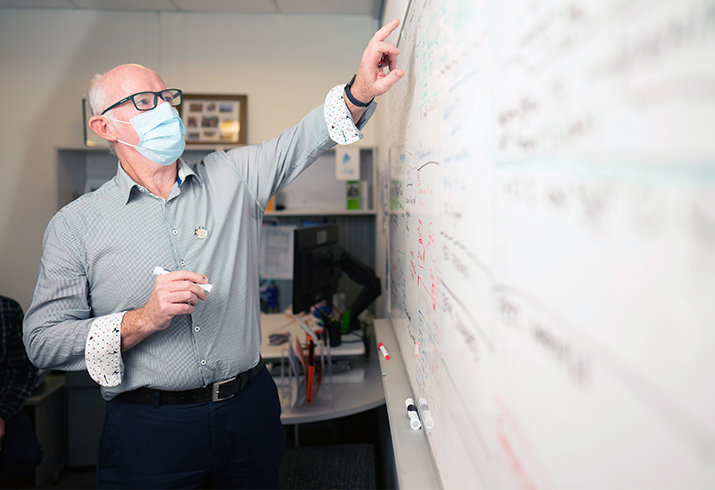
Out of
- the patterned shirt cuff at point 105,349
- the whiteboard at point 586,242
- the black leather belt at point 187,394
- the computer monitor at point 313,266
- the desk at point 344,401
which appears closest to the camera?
the whiteboard at point 586,242

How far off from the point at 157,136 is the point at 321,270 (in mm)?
1027

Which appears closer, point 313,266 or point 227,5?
point 313,266

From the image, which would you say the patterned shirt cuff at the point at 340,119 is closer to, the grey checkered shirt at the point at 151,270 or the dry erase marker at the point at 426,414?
the grey checkered shirt at the point at 151,270

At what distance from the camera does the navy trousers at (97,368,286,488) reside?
1.08m

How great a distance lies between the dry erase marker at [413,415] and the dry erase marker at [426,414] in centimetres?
2

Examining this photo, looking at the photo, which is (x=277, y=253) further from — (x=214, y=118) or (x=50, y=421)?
(x=50, y=421)

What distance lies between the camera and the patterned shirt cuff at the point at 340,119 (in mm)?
1056

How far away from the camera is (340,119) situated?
107cm

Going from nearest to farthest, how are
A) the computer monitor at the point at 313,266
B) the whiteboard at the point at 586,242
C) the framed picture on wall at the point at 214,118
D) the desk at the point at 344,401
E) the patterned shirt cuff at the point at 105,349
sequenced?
the whiteboard at the point at 586,242 → the patterned shirt cuff at the point at 105,349 → the desk at the point at 344,401 → the computer monitor at the point at 313,266 → the framed picture on wall at the point at 214,118

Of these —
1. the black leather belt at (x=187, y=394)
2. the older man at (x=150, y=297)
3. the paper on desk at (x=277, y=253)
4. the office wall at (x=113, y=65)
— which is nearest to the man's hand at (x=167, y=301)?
the older man at (x=150, y=297)

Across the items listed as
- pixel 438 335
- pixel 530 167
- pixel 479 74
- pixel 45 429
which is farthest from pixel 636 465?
pixel 45 429

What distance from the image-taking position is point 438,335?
75cm

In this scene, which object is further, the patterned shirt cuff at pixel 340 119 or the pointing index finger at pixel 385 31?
the patterned shirt cuff at pixel 340 119

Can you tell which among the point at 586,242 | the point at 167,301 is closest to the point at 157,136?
the point at 167,301
